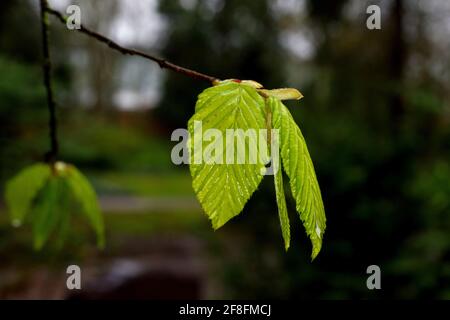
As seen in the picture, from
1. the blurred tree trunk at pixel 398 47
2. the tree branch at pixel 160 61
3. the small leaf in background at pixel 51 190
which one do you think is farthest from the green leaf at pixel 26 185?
the blurred tree trunk at pixel 398 47

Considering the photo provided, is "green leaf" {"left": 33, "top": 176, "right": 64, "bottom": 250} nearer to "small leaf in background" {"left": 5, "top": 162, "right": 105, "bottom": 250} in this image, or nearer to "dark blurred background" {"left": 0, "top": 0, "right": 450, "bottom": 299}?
"small leaf in background" {"left": 5, "top": 162, "right": 105, "bottom": 250}

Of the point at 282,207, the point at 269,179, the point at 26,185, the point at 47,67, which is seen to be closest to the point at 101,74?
the point at 269,179

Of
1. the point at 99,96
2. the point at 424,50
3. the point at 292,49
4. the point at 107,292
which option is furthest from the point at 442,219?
the point at 99,96

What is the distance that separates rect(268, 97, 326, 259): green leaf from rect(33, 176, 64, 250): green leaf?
0.40 meters

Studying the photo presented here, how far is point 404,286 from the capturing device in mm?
2377

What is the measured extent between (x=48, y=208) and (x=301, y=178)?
17.2 inches

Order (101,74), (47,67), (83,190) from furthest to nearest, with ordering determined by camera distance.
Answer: (101,74) → (83,190) → (47,67)

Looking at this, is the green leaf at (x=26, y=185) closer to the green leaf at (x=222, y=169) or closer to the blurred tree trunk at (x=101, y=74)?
the green leaf at (x=222, y=169)

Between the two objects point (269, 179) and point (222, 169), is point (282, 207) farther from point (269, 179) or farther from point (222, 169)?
point (269, 179)

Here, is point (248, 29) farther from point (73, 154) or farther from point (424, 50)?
point (73, 154)

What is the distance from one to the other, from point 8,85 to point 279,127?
289 centimetres

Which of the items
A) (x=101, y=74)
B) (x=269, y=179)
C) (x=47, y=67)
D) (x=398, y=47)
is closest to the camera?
(x=47, y=67)

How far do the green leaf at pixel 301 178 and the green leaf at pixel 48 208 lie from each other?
401mm

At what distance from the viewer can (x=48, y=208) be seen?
0.65 meters
